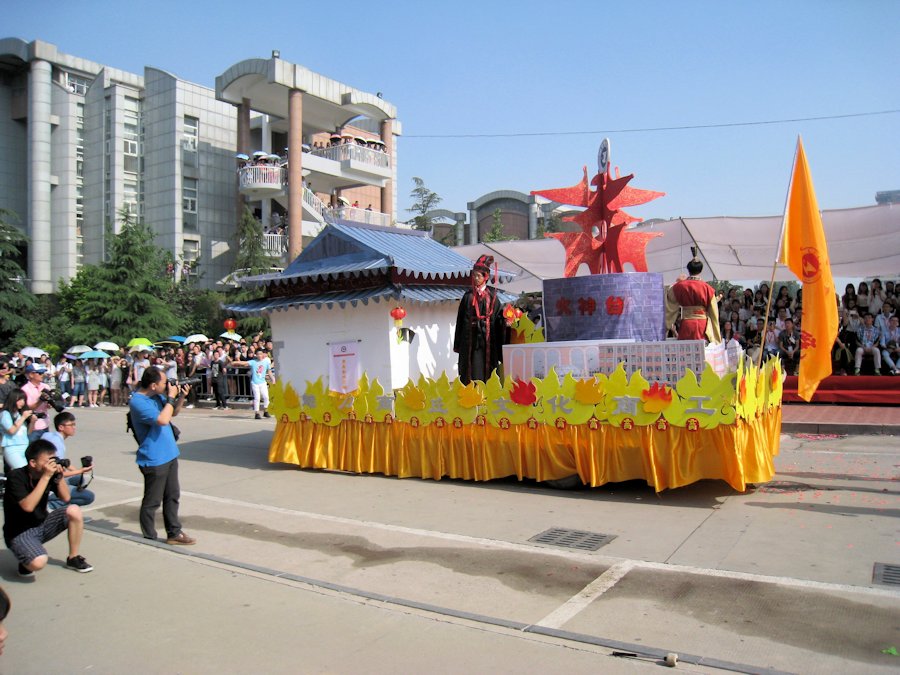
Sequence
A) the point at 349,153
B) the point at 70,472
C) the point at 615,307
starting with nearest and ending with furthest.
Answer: the point at 70,472
the point at 615,307
the point at 349,153

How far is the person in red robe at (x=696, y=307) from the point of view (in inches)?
350

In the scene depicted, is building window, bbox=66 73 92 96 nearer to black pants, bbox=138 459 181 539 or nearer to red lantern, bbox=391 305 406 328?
red lantern, bbox=391 305 406 328

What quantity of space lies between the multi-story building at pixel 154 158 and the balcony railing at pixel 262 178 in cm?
9

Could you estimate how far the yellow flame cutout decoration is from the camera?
7227 mm

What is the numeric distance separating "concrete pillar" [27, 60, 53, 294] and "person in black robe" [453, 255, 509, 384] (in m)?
29.7

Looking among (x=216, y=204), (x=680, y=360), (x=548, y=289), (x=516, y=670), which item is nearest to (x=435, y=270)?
(x=548, y=289)

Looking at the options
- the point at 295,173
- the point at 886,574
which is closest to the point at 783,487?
the point at 886,574

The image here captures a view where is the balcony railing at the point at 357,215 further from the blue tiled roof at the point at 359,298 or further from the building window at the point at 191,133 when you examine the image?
the blue tiled roof at the point at 359,298

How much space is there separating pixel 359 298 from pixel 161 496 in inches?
153

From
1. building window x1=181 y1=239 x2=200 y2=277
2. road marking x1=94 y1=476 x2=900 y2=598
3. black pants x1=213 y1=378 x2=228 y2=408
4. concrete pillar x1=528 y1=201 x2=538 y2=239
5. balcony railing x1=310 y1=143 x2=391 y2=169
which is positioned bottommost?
road marking x1=94 y1=476 x2=900 y2=598

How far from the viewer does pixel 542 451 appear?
8.13 meters

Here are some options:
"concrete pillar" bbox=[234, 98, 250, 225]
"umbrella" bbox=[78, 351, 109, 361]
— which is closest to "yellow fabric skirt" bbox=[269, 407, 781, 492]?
"umbrella" bbox=[78, 351, 109, 361]

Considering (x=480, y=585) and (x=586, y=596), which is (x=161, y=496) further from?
(x=586, y=596)

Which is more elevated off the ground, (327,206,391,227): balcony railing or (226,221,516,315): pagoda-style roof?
(327,206,391,227): balcony railing
